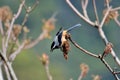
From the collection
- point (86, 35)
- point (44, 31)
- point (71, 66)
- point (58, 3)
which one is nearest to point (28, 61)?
point (71, 66)

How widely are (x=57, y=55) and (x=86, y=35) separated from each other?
5.77 metres

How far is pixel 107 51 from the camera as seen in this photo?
10.7 feet

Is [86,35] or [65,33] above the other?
[86,35]

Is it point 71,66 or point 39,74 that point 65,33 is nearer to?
point 39,74

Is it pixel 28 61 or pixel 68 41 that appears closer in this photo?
pixel 68 41

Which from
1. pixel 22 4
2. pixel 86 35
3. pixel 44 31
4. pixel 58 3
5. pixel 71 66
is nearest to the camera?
pixel 22 4

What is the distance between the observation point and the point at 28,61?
41000 millimetres

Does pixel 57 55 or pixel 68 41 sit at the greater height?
pixel 57 55

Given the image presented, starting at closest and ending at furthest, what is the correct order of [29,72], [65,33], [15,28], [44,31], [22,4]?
[65,33], [22,4], [15,28], [44,31], [29,72]

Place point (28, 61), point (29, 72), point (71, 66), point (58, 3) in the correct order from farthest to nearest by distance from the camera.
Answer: point (58, 3), point (71, 66), point (28, 61), point (29, 72)

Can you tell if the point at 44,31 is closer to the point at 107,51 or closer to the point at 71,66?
the point at 107,51

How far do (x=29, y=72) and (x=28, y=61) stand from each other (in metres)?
3.90

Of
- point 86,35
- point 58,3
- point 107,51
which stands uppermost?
point 58,3

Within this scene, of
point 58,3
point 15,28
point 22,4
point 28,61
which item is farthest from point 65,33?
point 58,3
